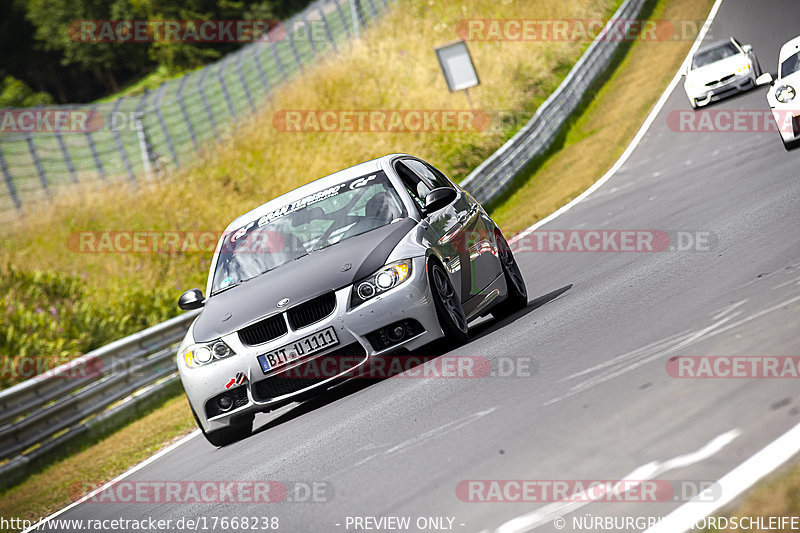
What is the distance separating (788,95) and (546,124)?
14.0 metres

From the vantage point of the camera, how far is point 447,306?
25.2 feet

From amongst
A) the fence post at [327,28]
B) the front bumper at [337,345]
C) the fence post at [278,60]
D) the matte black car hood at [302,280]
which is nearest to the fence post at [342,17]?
the fence post at [327,28]

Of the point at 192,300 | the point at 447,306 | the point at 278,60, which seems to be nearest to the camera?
the point at 447,306

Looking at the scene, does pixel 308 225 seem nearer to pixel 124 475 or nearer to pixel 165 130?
pixel 124 475

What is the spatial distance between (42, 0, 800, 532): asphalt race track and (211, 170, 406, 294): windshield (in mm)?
1231

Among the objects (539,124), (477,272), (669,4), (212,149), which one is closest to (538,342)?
(477,272)

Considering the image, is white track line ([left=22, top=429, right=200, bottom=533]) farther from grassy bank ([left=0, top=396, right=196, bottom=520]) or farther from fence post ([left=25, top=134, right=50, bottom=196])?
fence post ([left=25, top=134, right=50, bottom=196])

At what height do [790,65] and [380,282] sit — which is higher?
Result: [380,282]

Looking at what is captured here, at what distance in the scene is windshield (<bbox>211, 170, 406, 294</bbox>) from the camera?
8.33 meters

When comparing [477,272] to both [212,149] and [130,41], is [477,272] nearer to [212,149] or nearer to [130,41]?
[212,149]

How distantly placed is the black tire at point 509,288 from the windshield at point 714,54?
613 inches

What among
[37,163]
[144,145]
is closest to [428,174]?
[37,163]

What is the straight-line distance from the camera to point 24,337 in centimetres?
1602

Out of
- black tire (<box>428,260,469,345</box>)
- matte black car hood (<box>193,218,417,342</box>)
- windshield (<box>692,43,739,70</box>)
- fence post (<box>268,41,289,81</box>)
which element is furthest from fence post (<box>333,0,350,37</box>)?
black tire (<box>428,260,469,345</box>)
